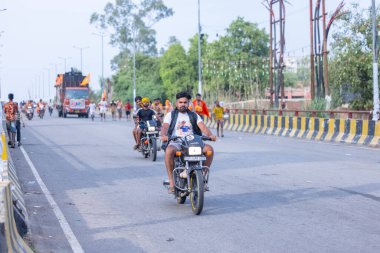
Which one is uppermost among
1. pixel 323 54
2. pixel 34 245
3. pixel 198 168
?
pixel 323 54

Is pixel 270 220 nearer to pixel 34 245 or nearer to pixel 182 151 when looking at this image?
pixel 182 151

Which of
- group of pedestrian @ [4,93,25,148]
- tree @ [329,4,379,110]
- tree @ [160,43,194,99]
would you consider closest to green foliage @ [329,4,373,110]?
tree @ [329,4,379,110]

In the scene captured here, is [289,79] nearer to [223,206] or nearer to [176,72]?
[176,72]

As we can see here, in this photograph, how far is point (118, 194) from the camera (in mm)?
11828

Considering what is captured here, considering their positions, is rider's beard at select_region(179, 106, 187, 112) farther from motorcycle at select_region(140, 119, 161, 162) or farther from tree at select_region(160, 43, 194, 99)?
tree at select_region(160, 43, 194, 99)

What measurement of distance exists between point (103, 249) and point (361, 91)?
31126mm

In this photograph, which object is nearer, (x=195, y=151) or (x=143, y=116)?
(x=195, y=151)

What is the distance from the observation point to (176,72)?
80.7 metres

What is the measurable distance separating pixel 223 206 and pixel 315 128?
17.3m

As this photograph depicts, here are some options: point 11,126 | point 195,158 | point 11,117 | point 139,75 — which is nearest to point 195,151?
point 195,158

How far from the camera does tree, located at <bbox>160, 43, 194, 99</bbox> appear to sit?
3159 inches

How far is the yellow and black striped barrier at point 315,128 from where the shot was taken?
901 inches

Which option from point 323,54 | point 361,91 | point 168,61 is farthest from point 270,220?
point 168,61

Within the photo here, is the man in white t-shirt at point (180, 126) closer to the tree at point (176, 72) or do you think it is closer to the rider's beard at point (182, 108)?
the rider's beard at point (182, 108)
